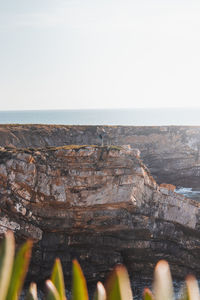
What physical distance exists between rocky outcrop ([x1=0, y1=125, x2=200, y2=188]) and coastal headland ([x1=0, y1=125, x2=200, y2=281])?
74.3 feet

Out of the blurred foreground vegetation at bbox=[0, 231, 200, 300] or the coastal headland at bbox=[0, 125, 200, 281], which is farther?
the coastal headland at bbox=[0, 125, 200, 281]

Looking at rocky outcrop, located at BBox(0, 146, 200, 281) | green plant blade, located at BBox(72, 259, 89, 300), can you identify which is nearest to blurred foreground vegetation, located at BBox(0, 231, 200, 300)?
green plant blade, located at BBox(72, 259, 89, 300)

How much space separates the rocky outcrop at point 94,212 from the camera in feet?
50.9

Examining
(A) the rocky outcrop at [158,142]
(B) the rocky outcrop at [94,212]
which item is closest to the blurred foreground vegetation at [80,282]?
(B) the rocky outcrop at [94,212]

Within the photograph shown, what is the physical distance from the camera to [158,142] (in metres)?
43.3

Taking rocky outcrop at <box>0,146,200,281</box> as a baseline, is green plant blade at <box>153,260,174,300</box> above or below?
above

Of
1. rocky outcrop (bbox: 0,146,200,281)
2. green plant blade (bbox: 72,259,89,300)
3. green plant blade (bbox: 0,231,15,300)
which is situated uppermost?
green plant blade (bbox: 0,231,15,300)

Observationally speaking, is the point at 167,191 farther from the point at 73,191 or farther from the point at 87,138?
the point at 87,138

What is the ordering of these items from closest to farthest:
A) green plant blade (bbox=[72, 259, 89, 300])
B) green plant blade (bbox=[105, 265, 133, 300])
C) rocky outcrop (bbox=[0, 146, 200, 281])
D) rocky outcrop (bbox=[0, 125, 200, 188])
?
green plant blade (bbox=[105, 265, 133, 300]) < green plant blade (bbox=[72, 259, 89, 300]) < rocky outcrop (bbox=[0, 146, 200, 281]) < rocky outcrop (bbox=[0, 125, 200, 188])

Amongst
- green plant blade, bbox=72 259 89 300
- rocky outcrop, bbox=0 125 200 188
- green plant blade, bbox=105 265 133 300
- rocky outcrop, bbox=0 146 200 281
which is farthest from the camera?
rocky outcrop, bbox=0 125 200 188

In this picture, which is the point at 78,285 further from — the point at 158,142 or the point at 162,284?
the point at 158,142

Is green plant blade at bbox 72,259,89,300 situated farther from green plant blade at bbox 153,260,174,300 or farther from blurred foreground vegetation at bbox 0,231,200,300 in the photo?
green plant blade at bbox 153,260,174,300

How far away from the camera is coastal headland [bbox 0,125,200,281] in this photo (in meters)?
15.5

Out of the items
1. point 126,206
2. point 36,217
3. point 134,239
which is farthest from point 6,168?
point 134,239
